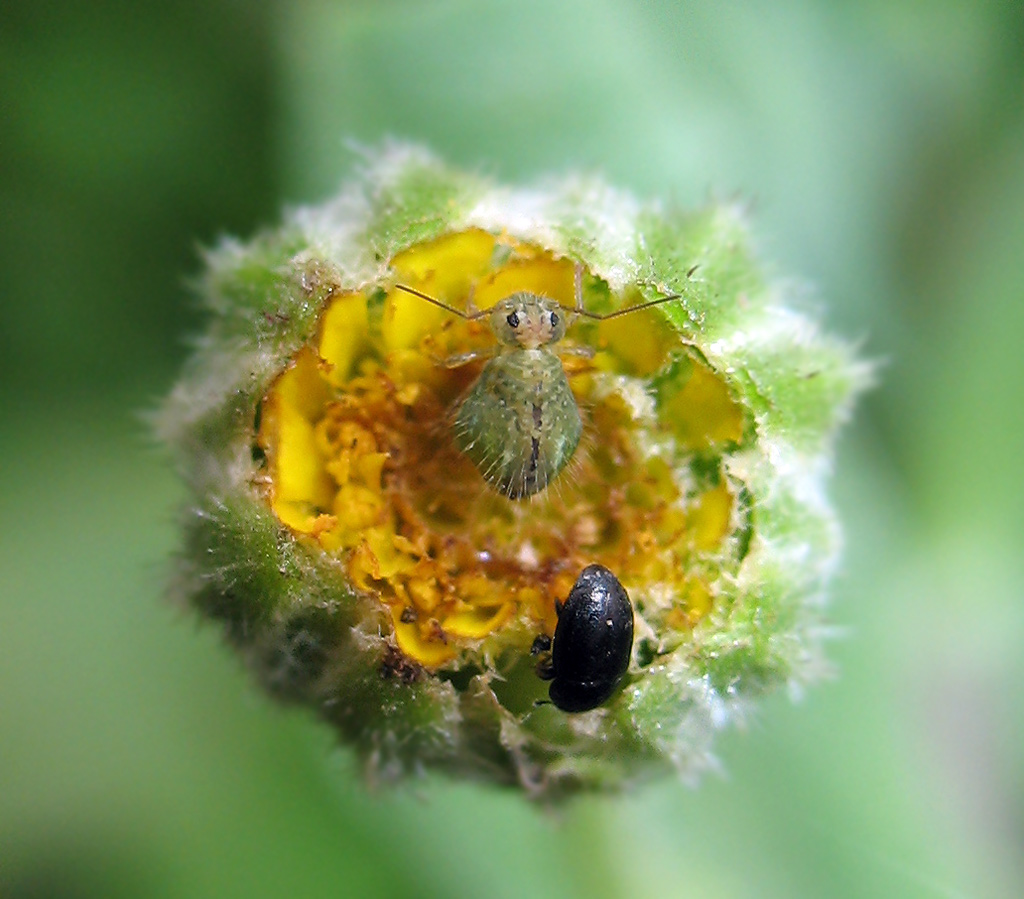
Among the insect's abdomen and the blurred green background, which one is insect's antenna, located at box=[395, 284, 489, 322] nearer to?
the insect's abdomen

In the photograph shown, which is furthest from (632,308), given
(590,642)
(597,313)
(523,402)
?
(590,642)

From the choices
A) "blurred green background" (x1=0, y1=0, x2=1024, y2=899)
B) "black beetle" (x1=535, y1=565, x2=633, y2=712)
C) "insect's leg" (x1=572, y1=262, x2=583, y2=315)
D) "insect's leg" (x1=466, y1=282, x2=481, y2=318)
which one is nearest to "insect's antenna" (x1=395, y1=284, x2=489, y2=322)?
"insect's leg" (x1=466, y1=282, x2=481, y2=318)

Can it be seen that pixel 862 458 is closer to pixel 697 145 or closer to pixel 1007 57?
pixel 697 145

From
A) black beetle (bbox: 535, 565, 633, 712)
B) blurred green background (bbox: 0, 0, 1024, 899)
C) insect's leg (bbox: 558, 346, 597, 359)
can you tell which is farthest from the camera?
blurred green background (bbox: 0, 0, 1024, 899)

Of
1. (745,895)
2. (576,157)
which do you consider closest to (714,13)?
(576,157)

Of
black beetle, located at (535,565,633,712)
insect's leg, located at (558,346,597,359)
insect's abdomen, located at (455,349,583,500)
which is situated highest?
insect's leg, located at (558,346,597,359)

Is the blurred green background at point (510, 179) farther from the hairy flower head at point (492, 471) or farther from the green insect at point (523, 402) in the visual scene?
the green insect at point (523, 402)

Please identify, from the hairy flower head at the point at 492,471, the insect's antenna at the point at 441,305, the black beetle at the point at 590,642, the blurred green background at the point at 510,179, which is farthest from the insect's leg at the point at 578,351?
the blurred green background at the point at 510,179
